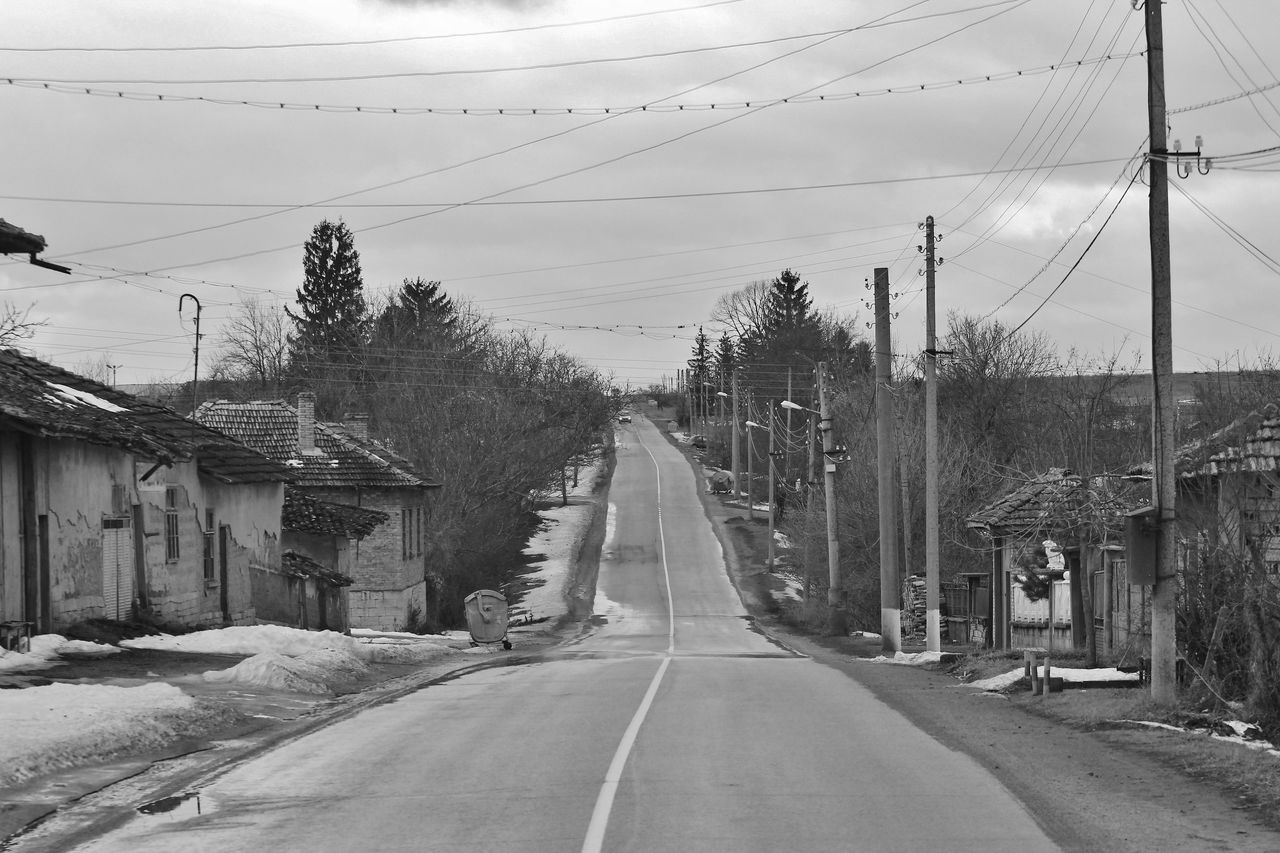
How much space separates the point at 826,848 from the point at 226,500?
26518mm

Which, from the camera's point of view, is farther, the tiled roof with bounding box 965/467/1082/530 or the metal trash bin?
the metal trash bin

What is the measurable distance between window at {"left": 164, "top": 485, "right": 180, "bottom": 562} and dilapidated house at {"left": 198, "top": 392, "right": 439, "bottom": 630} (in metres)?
22.5

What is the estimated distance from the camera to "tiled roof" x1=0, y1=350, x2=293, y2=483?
2144 centimetres

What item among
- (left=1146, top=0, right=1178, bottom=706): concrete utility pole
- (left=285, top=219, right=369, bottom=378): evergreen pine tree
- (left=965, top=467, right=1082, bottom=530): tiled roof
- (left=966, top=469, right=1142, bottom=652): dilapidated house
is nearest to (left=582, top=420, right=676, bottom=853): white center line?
(left=1146, top=0, right=1178, bottom=706): concrete utility pole

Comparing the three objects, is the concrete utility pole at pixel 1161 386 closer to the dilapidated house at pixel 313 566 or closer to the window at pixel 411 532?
the dilapidated house at pixel 313 566

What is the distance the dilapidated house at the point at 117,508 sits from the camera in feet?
71.9

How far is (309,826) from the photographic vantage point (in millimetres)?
9391

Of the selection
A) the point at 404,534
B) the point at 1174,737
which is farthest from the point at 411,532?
the point at 1174,737

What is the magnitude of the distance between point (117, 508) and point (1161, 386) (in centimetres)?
1827

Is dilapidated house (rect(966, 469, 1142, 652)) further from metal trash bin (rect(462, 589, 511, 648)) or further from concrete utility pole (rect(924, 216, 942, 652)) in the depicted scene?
metal trash bin (rect(462, 589, 511, 648))

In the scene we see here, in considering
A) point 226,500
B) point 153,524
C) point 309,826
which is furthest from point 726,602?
point 309,826

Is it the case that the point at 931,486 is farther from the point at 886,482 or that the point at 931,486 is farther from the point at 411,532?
the point at 411,532

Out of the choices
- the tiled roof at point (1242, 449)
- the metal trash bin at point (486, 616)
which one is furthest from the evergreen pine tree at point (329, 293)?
the tiled roof at point (1242, 449)

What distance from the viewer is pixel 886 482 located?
34.3 m
